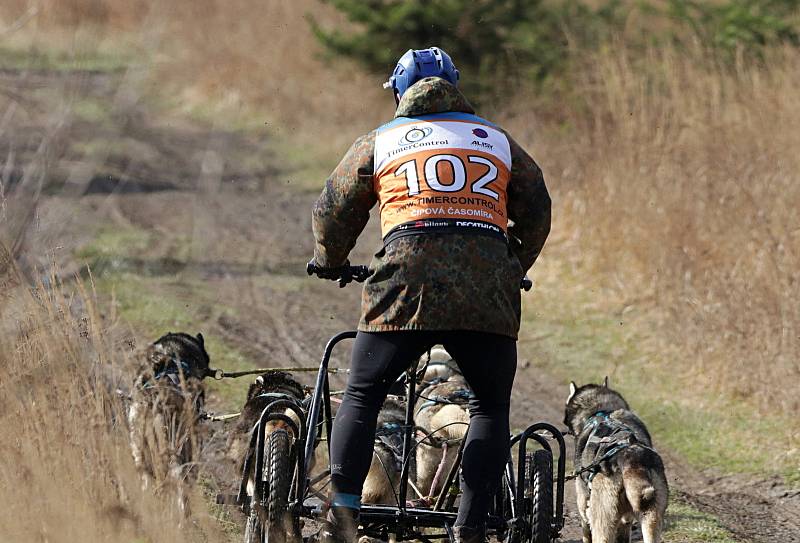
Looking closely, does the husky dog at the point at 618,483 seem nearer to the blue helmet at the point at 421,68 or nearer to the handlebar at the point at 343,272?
the handlebar at the point at 343,272

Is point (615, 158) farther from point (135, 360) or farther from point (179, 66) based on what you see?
point (179, 66)

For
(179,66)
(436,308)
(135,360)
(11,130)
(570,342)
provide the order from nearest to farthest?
(179,66) → (11,130) → (436,308) → (135,360) → (570,342)

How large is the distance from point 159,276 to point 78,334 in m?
7.10

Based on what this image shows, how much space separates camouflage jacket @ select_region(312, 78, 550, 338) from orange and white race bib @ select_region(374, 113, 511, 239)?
A: 5cm

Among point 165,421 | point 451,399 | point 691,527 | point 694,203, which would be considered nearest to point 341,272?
point 165,421

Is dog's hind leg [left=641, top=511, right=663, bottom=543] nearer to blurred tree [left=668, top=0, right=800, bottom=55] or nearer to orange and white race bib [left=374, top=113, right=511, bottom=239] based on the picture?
orange and white race bib [left=374, top=113, right=511, bottom=239]

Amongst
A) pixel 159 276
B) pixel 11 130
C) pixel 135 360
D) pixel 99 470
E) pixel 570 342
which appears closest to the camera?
pixel 11 130

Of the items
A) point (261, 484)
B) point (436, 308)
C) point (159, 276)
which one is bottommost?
point (261, 484)

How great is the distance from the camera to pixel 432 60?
4.80 metres

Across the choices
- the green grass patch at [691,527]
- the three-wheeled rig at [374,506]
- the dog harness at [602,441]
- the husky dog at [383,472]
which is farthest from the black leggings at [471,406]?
the green grass patch at [691,527]

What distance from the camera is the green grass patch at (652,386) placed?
8.02 meters

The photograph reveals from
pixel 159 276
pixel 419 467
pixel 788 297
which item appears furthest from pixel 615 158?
pixel 419 467

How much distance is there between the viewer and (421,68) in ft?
15.7

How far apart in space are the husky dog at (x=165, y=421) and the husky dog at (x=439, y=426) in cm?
119
